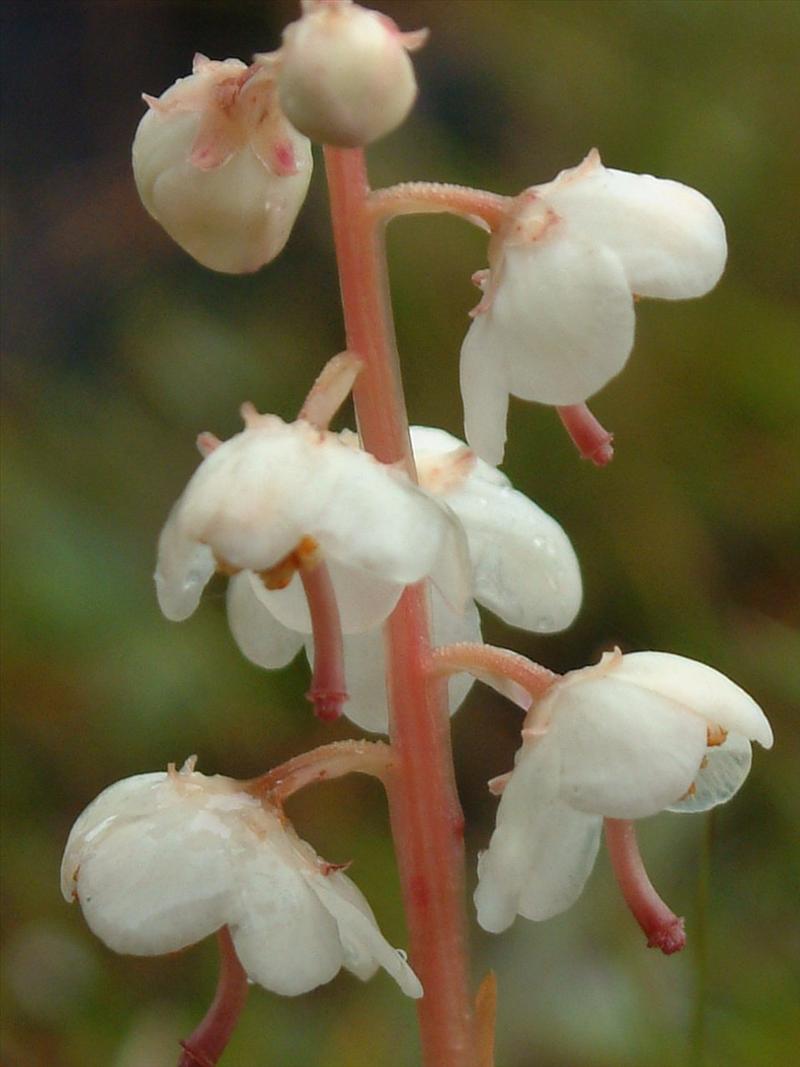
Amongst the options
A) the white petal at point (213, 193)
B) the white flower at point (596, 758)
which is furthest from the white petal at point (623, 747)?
the white petal at point (213, 193)

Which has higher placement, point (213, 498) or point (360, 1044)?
point (213, 498)

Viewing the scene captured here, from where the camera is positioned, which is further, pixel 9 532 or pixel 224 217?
pixel 9 532

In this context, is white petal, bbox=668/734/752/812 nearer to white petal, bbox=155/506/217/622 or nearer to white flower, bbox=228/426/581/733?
white flower, bbox=228/426/581/733

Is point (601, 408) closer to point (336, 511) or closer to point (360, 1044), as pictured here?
point (360, 1044)

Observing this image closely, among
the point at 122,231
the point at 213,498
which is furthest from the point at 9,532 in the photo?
the point at 213,498

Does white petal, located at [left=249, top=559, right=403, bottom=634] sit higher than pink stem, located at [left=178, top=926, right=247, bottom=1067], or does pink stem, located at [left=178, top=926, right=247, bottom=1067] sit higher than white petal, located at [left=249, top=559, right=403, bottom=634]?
white petal, located at [left=249, top=559, right=403, bottom=634]

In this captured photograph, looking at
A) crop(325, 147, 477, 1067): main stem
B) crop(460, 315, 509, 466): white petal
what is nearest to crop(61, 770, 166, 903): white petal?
crop(325, 147, 477, 1067): main stem

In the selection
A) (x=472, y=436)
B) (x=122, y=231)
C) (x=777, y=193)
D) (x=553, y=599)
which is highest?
(x=472, y=436)
